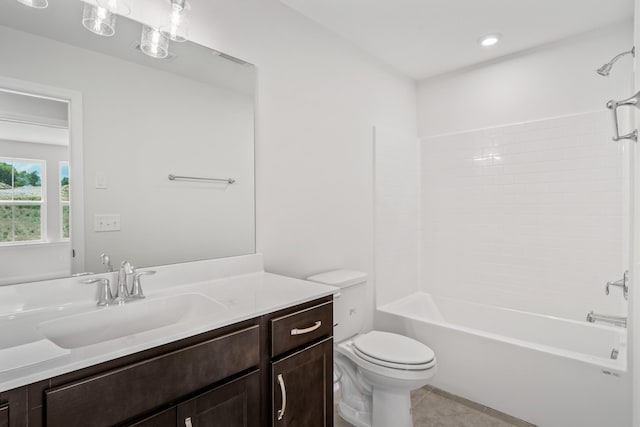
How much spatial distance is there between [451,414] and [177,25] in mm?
2599

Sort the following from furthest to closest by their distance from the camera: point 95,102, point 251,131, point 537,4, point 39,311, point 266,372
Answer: point 537,4 → point 251,131 → point 95,102 → point 266,372 → point 39,311

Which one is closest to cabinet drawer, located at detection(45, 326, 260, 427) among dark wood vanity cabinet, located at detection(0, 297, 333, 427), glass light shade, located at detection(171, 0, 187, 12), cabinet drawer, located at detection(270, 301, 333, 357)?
dark wood vanity cabinet, located at detection(0, 297, 333, 427)

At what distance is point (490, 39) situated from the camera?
2.46 metres

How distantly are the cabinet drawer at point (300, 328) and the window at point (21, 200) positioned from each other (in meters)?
0.93

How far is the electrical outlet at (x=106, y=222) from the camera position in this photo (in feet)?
4.47

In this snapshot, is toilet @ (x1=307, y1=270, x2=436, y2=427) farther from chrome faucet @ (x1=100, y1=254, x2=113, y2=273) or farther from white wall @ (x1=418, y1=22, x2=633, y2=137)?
white wall @ (x1=418, y1=22, x2=633, y2=137)

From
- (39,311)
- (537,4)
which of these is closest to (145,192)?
(39,311)

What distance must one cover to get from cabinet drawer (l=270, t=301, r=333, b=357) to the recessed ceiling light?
220cm

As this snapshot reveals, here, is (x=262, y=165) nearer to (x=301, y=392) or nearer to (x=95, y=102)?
(x=95, y=102)

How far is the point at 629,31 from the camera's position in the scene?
224 cm

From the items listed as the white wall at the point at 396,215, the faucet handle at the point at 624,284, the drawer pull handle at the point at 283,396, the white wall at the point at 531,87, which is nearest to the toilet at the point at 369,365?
the drawer pull handle at the point at 283,396

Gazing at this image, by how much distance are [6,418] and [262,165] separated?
1422 mm

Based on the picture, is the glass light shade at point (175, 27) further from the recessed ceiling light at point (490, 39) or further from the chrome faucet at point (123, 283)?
the recessed ceiling light at point (490, 39)

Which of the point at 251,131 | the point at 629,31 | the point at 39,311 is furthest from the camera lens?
the point at 629,31
